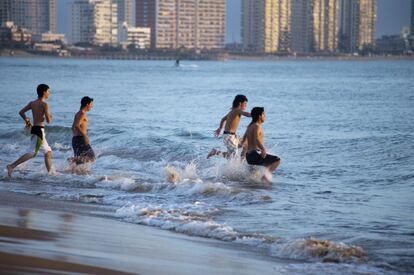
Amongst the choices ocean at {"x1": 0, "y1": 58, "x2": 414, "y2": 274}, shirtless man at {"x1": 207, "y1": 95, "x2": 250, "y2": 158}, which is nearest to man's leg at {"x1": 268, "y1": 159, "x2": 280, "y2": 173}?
ocean at {"x1": 0, "y1": 58, "x2": 414, "y2": 274}

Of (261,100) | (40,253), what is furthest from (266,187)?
(261,100)

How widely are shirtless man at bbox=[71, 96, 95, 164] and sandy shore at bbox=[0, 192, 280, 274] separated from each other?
4.02 meters

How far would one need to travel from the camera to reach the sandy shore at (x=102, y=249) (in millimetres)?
6699

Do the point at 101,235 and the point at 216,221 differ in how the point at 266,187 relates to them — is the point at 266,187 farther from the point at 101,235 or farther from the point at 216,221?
the point at 101,235

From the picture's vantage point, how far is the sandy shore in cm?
670

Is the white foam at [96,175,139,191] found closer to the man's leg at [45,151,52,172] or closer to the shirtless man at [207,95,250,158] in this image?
the man's leg at [45,151,52,172]

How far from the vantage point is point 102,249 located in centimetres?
748

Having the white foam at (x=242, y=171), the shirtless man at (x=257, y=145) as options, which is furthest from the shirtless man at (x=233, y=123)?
the shirtless man at (x=257, y=145)

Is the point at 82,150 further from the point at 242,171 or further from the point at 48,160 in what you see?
the point at 242,171

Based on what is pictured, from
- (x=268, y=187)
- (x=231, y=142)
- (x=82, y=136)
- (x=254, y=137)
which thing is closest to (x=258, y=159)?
(x=254, y=137)

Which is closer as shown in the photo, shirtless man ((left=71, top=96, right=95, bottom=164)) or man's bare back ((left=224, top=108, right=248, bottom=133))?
shirtless man ((left=71, top=96, right=95, bottom=164))

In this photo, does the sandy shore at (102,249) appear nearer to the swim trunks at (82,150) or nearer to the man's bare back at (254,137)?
the man's bare back at (254,137)

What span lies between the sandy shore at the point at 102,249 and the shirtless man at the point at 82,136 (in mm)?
4016

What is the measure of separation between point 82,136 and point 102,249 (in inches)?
Answer: 256
